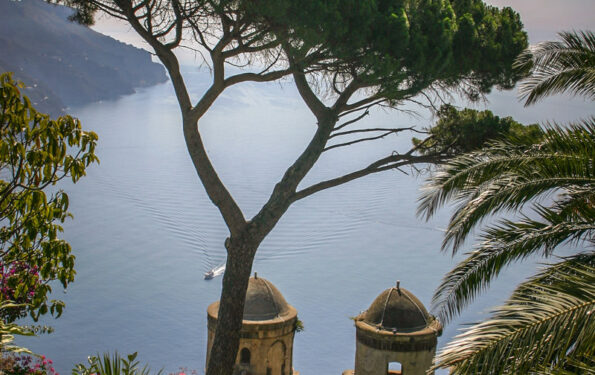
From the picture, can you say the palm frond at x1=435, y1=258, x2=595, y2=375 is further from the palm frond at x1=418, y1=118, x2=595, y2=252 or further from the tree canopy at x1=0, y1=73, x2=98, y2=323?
the tree canopy at x1=0, y1=73, x2=98, y2=323

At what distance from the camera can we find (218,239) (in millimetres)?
24375

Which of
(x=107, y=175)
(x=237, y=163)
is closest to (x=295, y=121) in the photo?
(x=237, y=163)

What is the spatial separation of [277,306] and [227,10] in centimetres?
349

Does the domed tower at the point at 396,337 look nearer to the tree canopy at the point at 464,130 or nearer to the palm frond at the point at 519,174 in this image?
the tree canopy at the point at 464,130

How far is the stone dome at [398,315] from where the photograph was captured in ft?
24.3

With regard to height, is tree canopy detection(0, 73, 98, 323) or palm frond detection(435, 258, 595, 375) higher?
tree canopy detection(0, 73, 98, 323)

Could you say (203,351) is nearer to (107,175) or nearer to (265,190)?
(265,190)

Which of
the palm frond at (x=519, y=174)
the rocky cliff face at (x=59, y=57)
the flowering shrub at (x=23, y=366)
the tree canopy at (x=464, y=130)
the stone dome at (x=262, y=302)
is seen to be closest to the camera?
the palm frond at (x=519, y=174)

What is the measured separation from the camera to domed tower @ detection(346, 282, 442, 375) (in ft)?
24.0

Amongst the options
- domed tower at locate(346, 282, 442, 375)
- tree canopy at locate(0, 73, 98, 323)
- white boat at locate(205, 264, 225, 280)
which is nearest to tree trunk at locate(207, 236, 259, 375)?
domed tower at locate(346, 282, 442, 375)

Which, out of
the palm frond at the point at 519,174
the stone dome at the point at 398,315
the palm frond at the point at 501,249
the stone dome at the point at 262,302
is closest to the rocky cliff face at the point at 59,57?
the stone dome at the point at 262,302

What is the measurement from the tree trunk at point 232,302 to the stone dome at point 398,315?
1865 millimetres

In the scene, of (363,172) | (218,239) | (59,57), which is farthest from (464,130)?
(59,57)

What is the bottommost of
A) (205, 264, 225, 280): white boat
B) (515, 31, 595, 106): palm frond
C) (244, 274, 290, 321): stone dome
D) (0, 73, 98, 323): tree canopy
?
(205, 264, 225, 280): white boat
